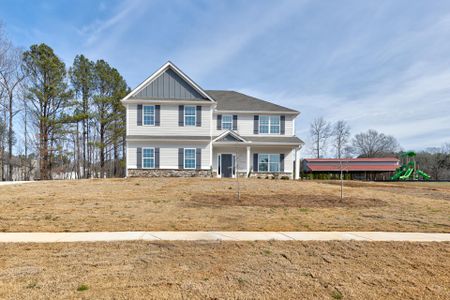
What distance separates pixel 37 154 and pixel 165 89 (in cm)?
1871

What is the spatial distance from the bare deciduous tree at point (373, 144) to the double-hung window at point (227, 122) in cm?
5490

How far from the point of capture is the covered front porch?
21906mm

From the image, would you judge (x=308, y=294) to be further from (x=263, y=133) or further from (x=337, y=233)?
(x=263, y=133)

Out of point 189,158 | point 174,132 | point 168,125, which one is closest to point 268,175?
point 189,158

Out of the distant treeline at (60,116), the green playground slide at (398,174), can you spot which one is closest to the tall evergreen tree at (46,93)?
the distant treeline at (60,116)

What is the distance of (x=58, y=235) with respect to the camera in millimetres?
6172

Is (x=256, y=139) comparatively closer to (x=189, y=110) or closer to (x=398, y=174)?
(x=189, y=110)

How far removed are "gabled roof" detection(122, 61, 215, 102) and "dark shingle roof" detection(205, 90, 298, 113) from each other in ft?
11.2

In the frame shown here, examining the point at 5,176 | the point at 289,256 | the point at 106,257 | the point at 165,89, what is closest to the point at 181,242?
the point at 106,257

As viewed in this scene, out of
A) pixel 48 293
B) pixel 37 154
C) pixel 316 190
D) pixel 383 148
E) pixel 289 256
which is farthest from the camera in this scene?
pixel 383 148

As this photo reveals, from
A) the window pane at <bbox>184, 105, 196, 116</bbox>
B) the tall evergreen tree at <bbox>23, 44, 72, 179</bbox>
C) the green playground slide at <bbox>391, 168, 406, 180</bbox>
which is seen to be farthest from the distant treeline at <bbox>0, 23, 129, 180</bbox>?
the green playground slide at <bbox>391, 168, 406, 180</bbox>

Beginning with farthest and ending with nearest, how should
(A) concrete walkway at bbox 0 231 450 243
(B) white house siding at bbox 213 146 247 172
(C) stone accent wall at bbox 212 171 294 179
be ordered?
(C) stone accent wall at bbox 212 171 294 179 < (B) white house siding at bbox 213 146 247 172 < (A) concrete walkway at bbox 0 231 450 243

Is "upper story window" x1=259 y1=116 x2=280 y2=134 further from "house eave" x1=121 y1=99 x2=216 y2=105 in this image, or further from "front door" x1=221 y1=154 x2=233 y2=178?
"house eave" x1=121 y1=99 x2=216 y2=105

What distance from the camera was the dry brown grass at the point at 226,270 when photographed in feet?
11.5
